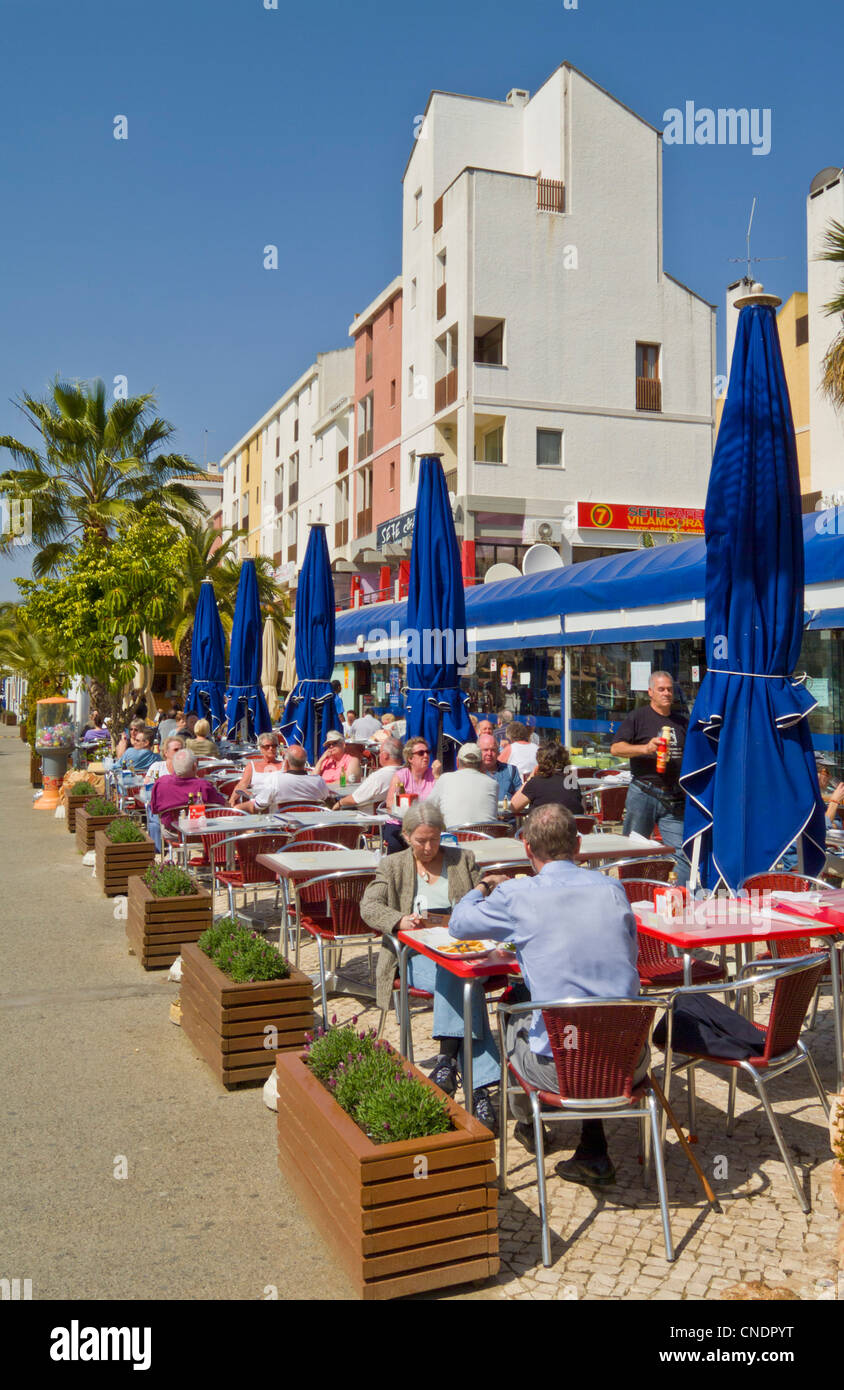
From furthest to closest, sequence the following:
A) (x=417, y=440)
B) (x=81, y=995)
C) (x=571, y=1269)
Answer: (x=417, y=440), (x=81, y=995), (x=571, y=1269)

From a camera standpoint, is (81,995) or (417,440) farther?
(417,440)

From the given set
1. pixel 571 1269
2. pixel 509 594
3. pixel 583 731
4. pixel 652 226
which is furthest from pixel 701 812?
pixel 652 226

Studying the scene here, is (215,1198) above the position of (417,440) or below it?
below

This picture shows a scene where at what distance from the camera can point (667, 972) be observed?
5230 millimetres

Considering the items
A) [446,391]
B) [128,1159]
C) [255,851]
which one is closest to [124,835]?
[255,851]

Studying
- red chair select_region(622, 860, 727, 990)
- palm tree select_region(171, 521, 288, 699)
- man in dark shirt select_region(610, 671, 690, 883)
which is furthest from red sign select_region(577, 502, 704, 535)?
red chair select_region(622, 860, 727, 990)

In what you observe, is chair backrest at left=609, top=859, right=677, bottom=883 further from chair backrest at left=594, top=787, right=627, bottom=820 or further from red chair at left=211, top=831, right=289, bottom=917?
chair backrest at left=594, top=787, right=627, bottom=820

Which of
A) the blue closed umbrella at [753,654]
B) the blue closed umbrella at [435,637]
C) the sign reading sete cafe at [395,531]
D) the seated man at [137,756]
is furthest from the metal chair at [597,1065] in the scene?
the sign reading sete cafe at [395,531]

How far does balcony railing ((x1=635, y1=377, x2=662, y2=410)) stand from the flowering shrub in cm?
2934

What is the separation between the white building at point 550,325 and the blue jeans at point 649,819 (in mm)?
20592

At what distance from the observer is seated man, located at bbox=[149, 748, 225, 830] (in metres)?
9.35

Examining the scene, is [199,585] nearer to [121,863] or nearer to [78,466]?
[78,466]
